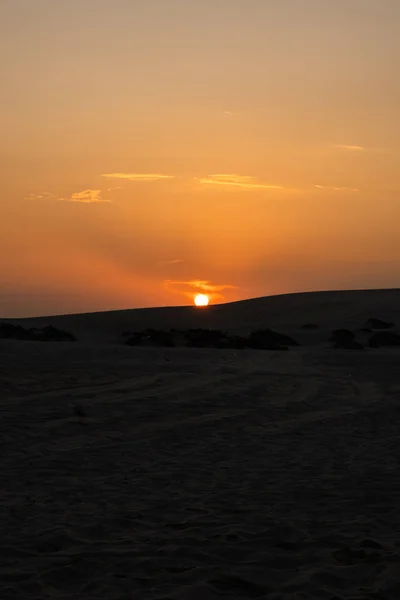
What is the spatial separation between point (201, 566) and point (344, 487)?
2.50 meters

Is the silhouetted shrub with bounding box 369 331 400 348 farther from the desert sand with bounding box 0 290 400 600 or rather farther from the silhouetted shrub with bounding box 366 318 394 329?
the desert sand with bounding box 0 290 400 600

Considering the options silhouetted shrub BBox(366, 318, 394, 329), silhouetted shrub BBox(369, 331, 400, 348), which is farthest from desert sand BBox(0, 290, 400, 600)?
silhouetted shrub BBox(366, 318, 394, 329)

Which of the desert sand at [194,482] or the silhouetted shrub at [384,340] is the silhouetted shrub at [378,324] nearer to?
the silhouetted shrub at [384,340]

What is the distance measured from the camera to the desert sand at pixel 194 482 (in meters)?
4.87

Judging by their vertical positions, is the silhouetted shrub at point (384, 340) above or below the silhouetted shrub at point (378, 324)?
below

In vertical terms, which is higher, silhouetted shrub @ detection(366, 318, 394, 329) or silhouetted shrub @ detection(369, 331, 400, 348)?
silhouetted shrub @ detection(366, 318, 394, 329)

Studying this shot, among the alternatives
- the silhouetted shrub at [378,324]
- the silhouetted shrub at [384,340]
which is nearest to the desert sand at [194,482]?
the silhouetted shrub at [384,340]

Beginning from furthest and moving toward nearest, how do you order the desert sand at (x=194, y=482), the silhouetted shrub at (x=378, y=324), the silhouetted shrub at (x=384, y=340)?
1. the silhouetted shrub at (x=378, y=324)
2. the silhouetted shrub at (x=384, y=340)
3. the desert sand at (x=194, y=482)

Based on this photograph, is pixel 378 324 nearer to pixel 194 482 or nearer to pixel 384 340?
pixel 384 340

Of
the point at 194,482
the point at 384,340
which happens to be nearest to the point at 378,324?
the point at 384,340

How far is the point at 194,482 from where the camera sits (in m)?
7.29

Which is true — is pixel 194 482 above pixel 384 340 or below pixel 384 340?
below

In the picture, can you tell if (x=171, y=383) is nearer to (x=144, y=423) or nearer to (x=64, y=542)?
(x=144, y=423)

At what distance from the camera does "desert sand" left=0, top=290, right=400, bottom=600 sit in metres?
4.87
